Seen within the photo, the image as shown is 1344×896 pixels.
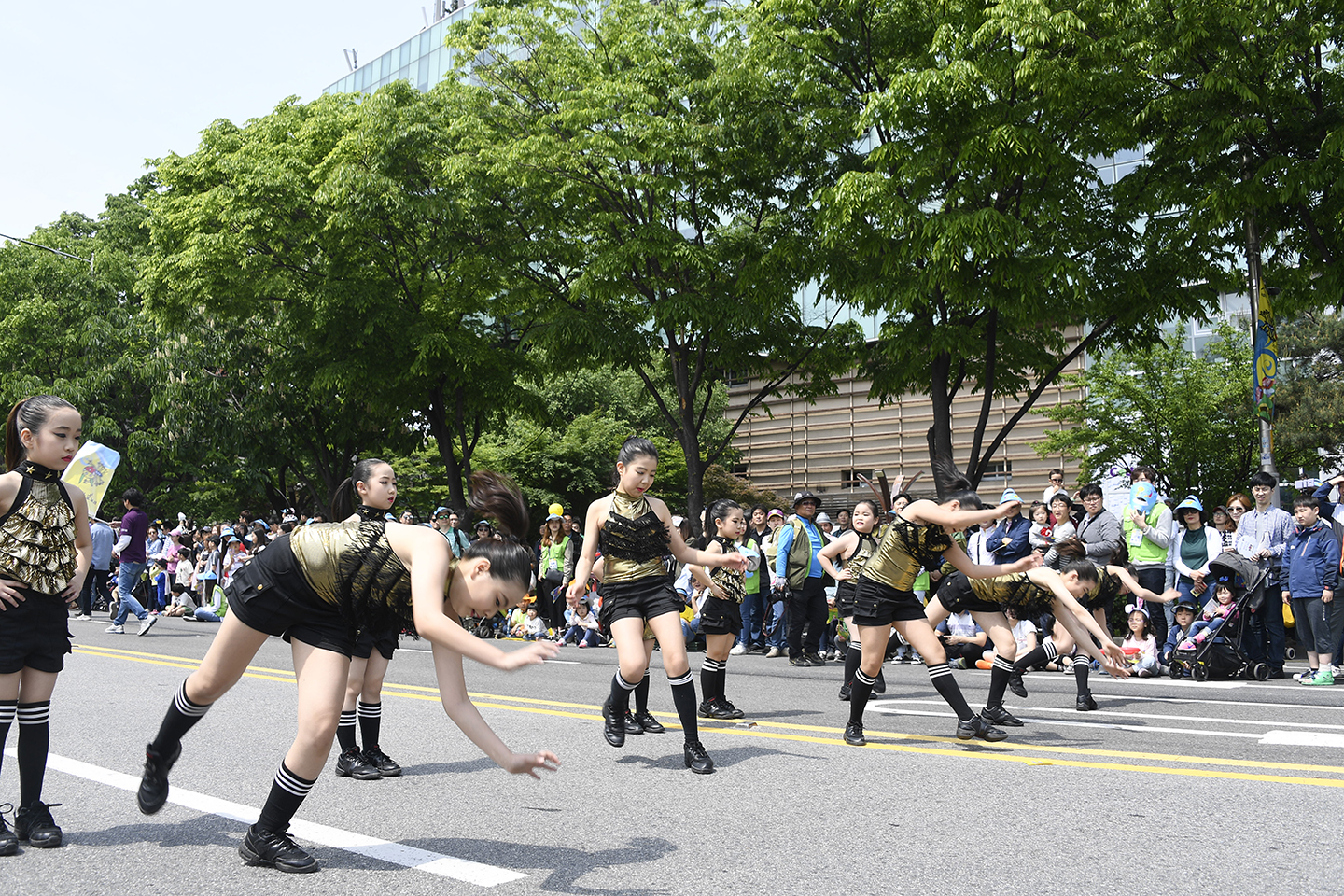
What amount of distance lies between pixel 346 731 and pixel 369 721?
0.15 meters

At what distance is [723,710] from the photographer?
8.88 meters

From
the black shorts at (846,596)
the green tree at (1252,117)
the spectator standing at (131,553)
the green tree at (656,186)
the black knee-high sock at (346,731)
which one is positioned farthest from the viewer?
the green tree at (656,186)

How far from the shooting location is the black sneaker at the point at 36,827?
4758mm

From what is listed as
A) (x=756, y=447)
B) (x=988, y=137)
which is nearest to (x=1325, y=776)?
(x=988, y=137)

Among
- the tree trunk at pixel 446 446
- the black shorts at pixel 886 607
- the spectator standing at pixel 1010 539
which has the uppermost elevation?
the tree trunk at pixel 446 446

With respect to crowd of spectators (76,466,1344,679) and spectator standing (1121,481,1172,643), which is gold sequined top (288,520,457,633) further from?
spectator standing (1121,481,1172,643)

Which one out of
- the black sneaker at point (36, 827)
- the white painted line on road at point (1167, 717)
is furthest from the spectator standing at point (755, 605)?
the black sneaker at point (36, 827)

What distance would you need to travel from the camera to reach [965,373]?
19.6 meters

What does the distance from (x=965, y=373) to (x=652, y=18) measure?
8.51m

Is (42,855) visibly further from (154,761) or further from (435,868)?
(435,868)

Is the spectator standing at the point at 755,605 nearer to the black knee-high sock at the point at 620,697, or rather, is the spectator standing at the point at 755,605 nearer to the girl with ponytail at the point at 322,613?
the black knee-high sock at the point at 620,697

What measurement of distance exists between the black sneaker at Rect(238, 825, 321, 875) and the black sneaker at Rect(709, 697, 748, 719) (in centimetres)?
475

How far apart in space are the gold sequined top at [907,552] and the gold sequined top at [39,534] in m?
4.78

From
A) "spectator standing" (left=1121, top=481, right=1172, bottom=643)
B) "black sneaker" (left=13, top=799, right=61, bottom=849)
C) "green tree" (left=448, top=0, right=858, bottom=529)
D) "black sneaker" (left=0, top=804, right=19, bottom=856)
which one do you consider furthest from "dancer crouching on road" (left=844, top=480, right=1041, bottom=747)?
"green tree" (left=448, top=0, right=858, bottom=529)
